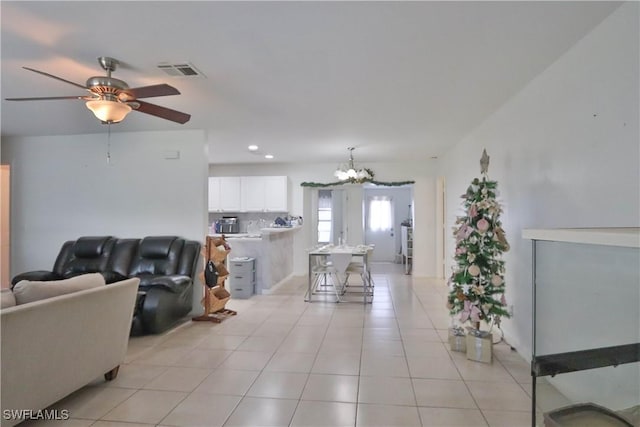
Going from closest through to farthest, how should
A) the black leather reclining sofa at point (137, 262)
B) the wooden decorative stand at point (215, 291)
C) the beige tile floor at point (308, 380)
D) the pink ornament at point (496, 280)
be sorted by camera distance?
the beige tile floor at point (308, 380) < the pink ornament at point (496, 280) < the black leather reclining sofa at point (137, 262) < the wooden decorative stand at point (215, 291)

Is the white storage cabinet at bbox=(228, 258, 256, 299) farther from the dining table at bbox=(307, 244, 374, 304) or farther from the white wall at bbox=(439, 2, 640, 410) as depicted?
the white wall at bbox=(439, 2, 640, 410)

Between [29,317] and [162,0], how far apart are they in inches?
75.9

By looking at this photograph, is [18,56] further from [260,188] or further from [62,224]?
[260,188]

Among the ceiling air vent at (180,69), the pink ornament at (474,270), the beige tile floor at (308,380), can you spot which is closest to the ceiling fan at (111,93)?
the ceiling air vent at (180,69)

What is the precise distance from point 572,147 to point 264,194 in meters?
5.74

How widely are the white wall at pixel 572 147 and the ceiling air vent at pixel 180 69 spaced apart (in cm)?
279

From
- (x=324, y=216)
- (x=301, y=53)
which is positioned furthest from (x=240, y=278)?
(x=301, y=53)

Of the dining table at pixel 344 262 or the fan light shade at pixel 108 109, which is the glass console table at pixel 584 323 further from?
the dining table at pixel 344 262

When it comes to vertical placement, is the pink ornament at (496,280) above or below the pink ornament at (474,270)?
below

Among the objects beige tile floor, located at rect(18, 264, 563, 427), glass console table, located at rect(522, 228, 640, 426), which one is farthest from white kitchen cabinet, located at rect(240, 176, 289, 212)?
glass console table, located at rect(522, 228, 640, 426)

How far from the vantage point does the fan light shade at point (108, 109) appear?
8.41 feet

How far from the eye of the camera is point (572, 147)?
7.86 ft

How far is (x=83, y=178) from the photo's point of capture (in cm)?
497

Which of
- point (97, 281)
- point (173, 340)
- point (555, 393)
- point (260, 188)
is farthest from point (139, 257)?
point (555, 393)
